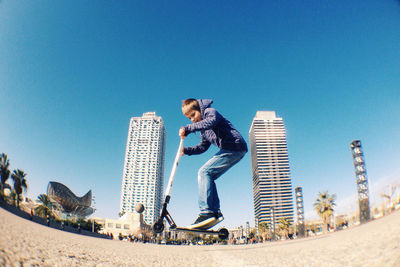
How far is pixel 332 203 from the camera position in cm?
167

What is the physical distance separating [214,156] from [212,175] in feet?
0.80

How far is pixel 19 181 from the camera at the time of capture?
5.21 ft

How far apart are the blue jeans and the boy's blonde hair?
71cm

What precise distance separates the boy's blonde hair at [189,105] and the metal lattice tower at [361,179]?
68.6 inches

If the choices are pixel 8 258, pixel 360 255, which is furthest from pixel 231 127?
pixel 8 258

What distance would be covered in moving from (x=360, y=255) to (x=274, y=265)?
1.57ft

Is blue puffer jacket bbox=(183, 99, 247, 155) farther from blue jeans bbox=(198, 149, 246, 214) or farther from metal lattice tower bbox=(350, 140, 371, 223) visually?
metal lattice tower bbox=(350, 140, 371, 223)

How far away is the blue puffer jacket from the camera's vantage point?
2.30m

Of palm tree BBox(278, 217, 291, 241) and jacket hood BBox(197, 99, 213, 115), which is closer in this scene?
jacket hood BBox(197, 99, 213, 115)

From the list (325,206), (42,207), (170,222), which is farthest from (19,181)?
(325,206)

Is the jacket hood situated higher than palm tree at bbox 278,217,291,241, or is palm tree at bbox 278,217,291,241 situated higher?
the jacket hood

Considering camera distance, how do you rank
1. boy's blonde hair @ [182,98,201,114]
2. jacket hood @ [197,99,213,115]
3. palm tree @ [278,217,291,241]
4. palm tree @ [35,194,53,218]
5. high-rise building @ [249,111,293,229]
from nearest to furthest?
palm tree @ [35,194,53,218] < jacket hood @ [197,99,213,115] < boy's blonde hair @ [182,98,201,114] < palm tree @ [278,217,291,241] < high-rise building @ [249,111,293,229]

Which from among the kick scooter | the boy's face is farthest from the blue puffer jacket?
the kick scooter

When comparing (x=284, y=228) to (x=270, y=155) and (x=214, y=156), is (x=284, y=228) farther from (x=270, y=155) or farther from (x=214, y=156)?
(x=214, y=156)
